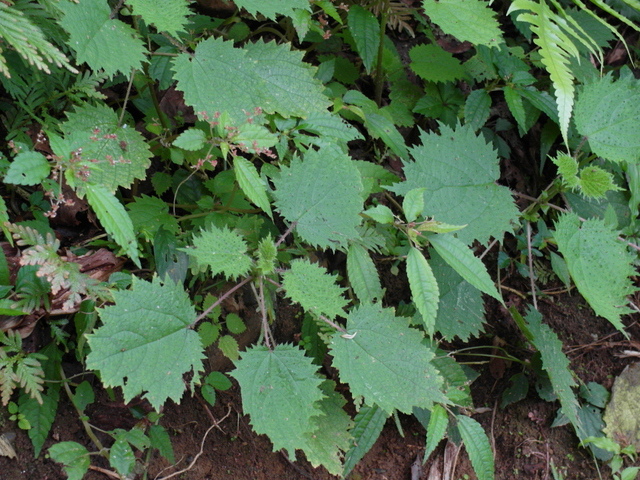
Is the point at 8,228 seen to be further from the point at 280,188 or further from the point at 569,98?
the point at 569,98

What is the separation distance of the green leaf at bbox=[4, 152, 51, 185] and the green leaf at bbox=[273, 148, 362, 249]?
0.67 metres

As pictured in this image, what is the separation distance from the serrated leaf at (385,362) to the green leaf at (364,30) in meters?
1.11

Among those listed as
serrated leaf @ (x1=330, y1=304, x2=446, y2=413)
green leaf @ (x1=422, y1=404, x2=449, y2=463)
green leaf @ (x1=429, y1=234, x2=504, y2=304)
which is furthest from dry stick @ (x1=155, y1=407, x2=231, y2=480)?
green leaf @ (x1=429, y1=234, x2=504, y2=304)

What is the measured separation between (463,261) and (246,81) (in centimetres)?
89

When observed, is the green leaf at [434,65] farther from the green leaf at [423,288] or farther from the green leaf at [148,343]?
the green leaf at [148,343]

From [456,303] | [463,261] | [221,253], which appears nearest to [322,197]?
[221,253]

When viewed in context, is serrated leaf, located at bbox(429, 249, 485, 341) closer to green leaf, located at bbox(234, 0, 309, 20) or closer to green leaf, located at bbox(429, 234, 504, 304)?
green leaf, located at bbox(429, 234, 504, 304)

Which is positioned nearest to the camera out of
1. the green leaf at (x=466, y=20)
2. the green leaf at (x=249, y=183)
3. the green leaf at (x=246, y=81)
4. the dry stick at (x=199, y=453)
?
the green leaf at (x=249, y=183)

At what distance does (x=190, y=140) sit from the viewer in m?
1.61

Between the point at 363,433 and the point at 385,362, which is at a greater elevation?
the point at 385,362

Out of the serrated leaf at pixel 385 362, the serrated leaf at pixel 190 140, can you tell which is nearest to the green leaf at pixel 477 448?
the serrated leaf at pixel 385 362

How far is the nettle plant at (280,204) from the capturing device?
1.54 m

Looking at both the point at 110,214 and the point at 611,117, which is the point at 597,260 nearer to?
the point at 611,117

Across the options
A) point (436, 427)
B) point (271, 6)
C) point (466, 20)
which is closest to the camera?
point (271, 6)
